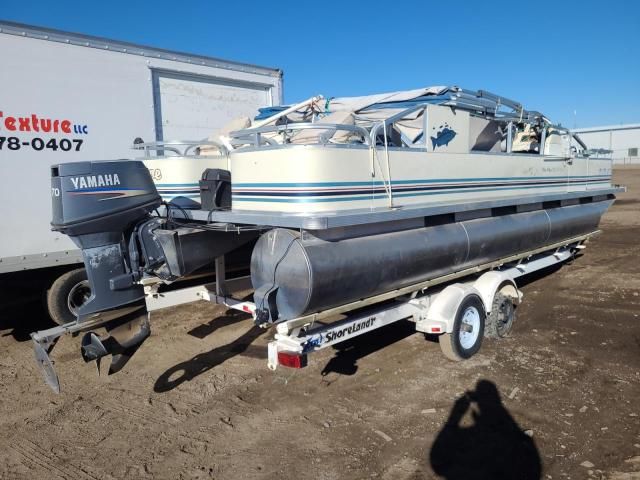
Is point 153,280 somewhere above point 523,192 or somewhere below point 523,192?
below

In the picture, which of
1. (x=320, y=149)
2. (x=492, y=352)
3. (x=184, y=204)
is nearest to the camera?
(x=320, y=149)

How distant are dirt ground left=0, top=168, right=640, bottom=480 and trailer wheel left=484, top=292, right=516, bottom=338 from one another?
0.41ft

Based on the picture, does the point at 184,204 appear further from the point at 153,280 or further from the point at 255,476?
the point at 255,476

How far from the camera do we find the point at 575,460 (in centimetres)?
330

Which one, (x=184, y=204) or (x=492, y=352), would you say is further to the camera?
(x=492, y=352)

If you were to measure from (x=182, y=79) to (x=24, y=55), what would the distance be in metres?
1.99

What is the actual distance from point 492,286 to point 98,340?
3797mm

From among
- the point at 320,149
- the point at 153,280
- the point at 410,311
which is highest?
the point at 320,149

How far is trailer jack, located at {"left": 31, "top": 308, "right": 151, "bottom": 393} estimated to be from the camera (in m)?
3.50

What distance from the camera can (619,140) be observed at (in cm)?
6091

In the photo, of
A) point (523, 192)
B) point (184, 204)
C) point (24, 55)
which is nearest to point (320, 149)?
point (184, 204)

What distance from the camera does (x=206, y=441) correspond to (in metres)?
3.59

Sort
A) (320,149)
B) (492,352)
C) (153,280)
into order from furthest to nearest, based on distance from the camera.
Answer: (492,352)
(153,280)
(320,149)

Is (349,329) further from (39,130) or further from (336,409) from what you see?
(39,130)
